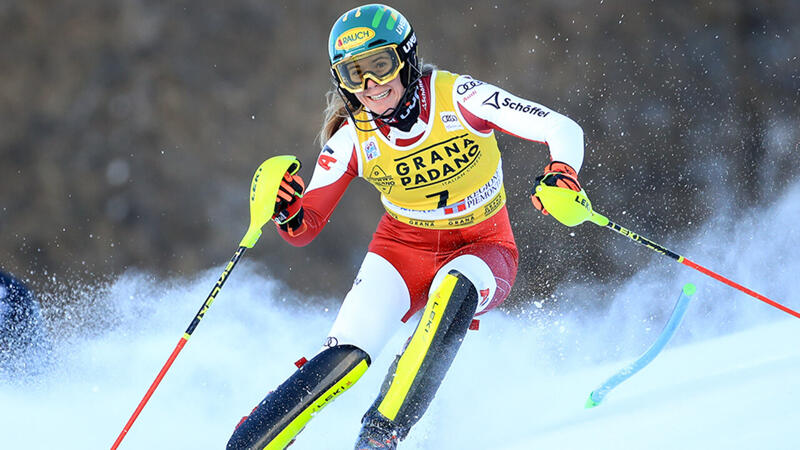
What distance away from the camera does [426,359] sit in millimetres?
2156

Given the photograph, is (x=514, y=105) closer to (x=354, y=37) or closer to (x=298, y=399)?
(x=354, y=37)

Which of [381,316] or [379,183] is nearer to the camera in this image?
[381,316]

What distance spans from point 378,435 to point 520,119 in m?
1.07

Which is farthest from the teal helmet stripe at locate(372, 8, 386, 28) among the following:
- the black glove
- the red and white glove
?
the red and white glove

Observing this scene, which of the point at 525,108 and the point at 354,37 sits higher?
the point at 354,37

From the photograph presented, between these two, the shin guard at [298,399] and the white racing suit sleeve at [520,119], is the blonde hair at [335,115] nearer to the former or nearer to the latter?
the white racing suit sleeve at [520,119]

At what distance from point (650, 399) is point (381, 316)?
3.41ft

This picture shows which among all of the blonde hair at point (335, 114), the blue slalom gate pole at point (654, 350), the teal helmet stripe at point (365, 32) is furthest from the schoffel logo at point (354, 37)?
the blue slalom gate pole at point (654, 350)

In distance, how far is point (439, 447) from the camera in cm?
320

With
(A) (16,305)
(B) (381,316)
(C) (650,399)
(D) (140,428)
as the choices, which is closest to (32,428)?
(D) (140,428)

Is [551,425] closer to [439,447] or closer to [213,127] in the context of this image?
[439,447]

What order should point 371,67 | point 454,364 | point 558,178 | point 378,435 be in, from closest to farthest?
point 378,435 < point 558,178 < point 371,67 < point 454,364

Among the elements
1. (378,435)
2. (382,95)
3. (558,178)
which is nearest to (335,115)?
(382,95)

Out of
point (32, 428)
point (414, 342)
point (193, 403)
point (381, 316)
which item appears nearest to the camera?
point (414, 342)
